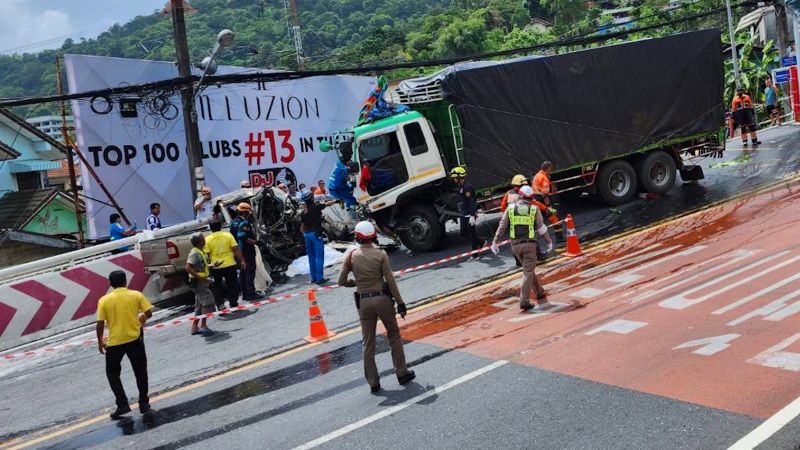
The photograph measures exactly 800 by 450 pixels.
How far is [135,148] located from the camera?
1866 centimetres

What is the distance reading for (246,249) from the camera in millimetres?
12070

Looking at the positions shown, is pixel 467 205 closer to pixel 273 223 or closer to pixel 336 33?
pixel 273 223

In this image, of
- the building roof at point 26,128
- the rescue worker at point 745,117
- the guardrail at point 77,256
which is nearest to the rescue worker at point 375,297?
the guardrail at point 77,256

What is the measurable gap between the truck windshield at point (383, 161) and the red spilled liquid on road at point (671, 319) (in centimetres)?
361

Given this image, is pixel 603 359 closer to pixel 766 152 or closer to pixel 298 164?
pixel 766 152

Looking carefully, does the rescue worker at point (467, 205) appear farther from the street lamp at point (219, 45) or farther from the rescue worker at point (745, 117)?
the rescue worker at point (745, 117)

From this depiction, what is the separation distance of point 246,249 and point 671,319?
715 centimetres

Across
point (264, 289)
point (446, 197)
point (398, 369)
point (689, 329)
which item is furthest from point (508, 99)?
point (398, 369)

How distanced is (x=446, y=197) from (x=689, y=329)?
6772 mm

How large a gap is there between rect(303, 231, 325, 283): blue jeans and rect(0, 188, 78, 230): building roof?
15402mm

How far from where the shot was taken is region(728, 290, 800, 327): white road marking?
7.46 meters

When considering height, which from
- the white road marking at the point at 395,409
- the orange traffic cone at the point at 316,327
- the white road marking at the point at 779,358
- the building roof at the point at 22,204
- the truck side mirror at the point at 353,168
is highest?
the building roof at the point at 22,204

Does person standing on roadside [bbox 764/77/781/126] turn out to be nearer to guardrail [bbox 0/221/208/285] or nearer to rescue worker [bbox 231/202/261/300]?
rescue worker [bbox 231/202/261/300]

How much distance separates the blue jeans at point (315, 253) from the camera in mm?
12438
